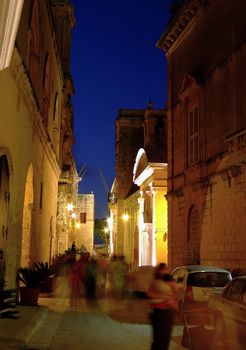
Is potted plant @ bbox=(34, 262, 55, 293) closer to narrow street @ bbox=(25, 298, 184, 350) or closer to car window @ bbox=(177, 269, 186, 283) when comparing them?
narrow street @ bbox=(25, 298, 184, 350)

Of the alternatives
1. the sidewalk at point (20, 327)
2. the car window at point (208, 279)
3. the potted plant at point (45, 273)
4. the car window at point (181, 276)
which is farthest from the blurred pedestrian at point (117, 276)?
the car window at point (208, 279)

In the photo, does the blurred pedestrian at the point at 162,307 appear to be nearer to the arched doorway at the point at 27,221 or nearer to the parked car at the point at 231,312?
the parked car at the point at 231,312

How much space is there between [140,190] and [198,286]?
26.9 metres

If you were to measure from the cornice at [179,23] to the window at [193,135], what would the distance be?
4.60 metres

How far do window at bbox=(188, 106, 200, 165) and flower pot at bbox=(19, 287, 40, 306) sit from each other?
11.3m

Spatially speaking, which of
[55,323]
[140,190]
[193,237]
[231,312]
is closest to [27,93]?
[55,323]

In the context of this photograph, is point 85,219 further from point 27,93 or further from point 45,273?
point 27,93

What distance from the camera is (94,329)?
12.6 metres

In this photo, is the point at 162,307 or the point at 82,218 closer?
the point at 162,307

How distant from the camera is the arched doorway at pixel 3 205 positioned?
12.1 meters

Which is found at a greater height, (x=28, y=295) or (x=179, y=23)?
(x=179, y=23)

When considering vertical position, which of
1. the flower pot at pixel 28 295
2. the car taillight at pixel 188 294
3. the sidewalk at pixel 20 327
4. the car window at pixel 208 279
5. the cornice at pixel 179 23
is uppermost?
the cornice at pixel 179 23

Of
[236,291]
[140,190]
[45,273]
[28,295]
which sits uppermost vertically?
[140,190]

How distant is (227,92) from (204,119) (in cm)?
260
